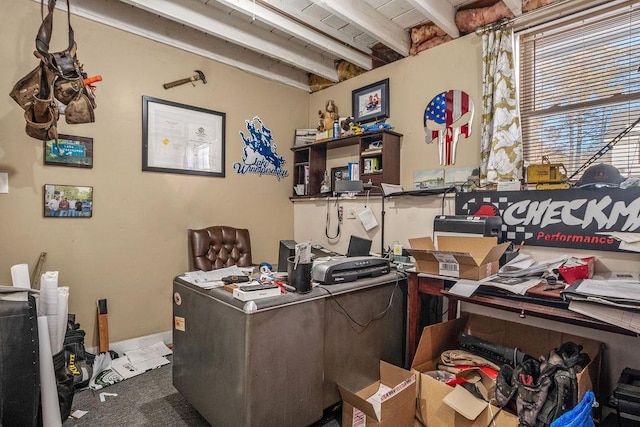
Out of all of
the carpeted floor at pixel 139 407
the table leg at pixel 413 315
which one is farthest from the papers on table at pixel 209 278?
the table leg at pixel 413 315

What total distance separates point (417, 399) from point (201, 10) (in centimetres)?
320

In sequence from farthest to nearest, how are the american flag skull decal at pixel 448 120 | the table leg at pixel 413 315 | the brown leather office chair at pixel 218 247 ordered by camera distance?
the brown leather office chair at pixel 218 247 → the american flag skull decal at pixel 448 120 → the table leg at pixel 413 315

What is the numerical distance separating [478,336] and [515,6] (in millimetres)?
2296

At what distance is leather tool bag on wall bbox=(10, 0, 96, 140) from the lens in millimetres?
1903

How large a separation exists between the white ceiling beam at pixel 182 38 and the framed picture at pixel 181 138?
0.46 meters

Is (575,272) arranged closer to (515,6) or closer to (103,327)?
(515,6)

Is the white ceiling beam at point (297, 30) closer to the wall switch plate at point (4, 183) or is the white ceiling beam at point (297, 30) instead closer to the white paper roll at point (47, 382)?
the wall switch plate at point (4, 183)

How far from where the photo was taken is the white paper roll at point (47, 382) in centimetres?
169

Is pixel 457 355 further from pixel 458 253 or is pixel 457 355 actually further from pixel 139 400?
pixel 139 400

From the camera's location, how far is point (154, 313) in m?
2.97

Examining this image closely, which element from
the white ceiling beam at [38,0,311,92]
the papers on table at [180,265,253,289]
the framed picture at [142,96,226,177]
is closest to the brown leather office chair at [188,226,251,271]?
the framed picture at [142,96,226,177]

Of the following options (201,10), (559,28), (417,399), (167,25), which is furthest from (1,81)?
(559,28)

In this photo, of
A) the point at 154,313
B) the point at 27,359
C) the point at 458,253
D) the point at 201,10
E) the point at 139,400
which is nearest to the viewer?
the point at 27,359

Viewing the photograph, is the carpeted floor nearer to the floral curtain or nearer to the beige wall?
the beige wall
